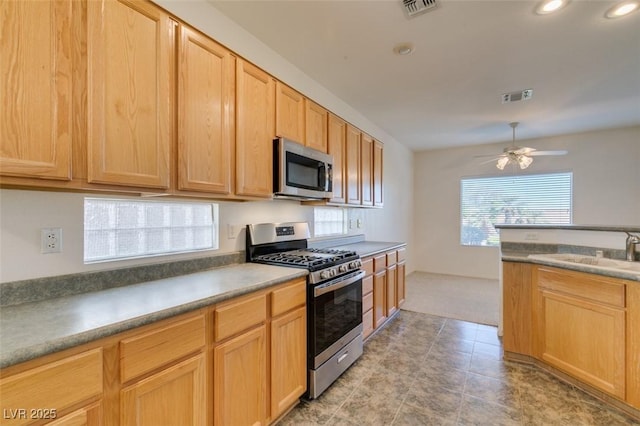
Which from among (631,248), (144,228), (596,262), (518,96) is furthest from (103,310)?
(518,96)

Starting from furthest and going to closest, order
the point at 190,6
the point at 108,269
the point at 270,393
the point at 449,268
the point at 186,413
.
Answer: the point at 449,268
the point at 190,6
the point at 270,393
the point at 108,269
the point at 186,413

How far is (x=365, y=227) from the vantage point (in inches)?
175

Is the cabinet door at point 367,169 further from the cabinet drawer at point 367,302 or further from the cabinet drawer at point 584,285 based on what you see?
the cabinet drawer at point 584,285

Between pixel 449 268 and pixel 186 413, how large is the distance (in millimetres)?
6052

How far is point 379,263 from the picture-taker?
10.6 ft

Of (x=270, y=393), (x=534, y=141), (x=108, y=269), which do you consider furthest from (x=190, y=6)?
(x=534, y=141)

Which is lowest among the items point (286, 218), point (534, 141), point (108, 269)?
point (108, 269)

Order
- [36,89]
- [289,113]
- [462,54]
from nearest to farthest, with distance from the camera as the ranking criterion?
[36,89] → [289,113] → [462,54]

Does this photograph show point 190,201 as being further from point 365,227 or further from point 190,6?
point 365,227

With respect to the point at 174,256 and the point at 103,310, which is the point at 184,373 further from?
the point at 174,256

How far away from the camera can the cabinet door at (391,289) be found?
3471 millimetres

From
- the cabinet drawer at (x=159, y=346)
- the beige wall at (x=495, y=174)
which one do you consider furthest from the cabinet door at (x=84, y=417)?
the beige wall at (x=495, y=174)

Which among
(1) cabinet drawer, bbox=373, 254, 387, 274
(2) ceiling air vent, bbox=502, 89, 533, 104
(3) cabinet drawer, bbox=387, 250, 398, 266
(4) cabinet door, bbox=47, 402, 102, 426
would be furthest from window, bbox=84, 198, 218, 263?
(2) ceiling air vent, bbox=502, 89, 533, 104

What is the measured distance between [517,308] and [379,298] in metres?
1.32
